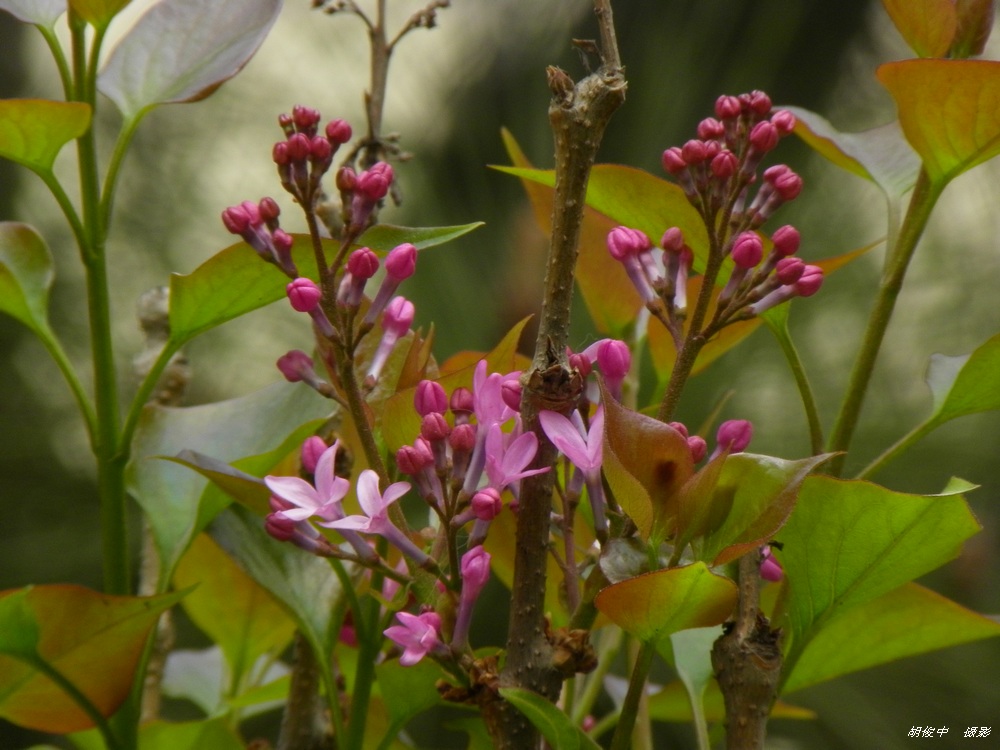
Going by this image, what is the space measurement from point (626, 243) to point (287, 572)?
142 mm

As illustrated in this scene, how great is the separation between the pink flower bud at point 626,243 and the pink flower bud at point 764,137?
0.03m

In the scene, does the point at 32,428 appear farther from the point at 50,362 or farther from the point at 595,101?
the point at 595,101

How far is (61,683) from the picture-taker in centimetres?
27

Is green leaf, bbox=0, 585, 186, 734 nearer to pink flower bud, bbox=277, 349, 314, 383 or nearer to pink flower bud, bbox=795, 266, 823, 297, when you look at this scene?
pink flower bud, bbox=277, 349, 314, 383

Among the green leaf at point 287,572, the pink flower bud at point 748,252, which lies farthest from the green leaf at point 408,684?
the pink flower bud at point 748,252

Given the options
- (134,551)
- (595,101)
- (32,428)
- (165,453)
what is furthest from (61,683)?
(32,428)

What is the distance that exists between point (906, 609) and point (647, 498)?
0.13 meters

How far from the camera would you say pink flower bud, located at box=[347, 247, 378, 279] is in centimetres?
22

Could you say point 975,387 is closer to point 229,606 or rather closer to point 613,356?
point 613,356

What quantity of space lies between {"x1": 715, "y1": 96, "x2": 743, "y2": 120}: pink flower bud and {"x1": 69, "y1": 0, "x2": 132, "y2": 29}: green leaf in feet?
0.59

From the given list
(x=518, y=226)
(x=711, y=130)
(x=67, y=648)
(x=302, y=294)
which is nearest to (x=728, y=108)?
(x=711, y=130)

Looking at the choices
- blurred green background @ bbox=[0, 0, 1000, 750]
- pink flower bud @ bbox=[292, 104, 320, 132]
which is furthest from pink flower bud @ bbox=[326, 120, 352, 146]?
blurred green background @ bbox=[0, 0, 1000, 750]

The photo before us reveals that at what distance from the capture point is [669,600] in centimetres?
19

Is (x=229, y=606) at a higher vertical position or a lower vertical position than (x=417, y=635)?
lower
